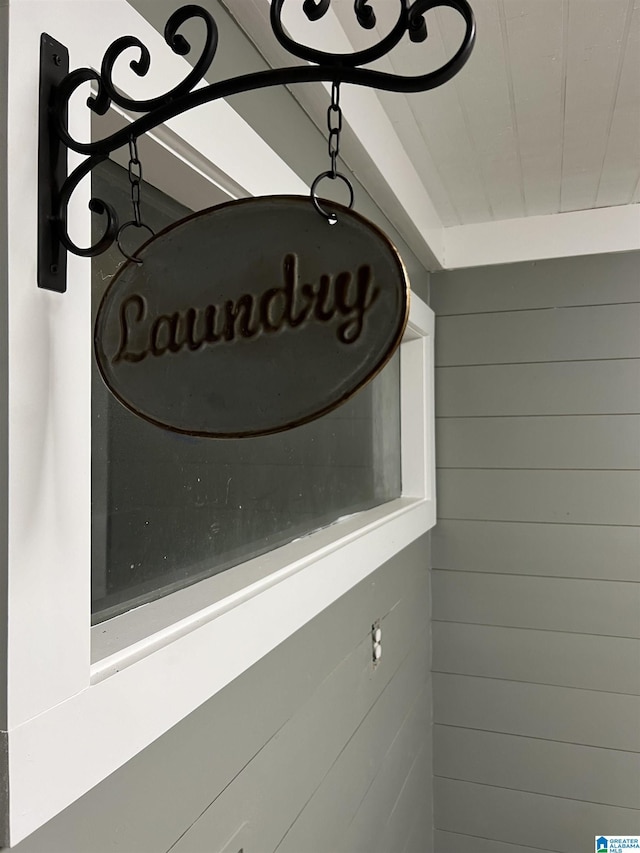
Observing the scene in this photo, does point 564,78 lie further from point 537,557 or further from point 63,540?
point 537,557

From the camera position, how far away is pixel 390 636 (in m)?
1.90

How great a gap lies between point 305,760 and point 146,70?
1.21 m

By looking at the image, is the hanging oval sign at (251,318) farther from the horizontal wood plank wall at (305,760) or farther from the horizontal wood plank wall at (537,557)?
the horizontal wood plank wall at (537,557)

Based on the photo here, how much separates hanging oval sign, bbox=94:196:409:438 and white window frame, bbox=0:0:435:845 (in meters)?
0.06

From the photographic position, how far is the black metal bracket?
444 mm

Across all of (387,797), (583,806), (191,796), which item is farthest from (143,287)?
(583,806)

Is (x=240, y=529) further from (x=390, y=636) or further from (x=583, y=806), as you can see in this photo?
(x=583, y=806)

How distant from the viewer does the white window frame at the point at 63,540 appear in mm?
519

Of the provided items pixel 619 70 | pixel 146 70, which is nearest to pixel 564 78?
pixel 619 70

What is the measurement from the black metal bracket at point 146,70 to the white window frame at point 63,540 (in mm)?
13

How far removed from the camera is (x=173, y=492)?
897mm

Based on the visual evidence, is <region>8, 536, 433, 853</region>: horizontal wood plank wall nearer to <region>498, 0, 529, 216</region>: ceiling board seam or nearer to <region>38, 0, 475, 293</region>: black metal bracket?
<region>38, 0, 475, 293</region>: black metal bracket

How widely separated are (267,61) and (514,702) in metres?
2.15

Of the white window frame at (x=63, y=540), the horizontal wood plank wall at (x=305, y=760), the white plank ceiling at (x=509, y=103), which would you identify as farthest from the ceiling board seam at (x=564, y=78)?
the horizontal wood plank wall at (x=305, y=760)
